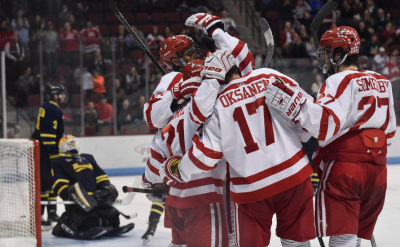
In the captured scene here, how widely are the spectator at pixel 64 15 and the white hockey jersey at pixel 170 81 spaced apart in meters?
6.50

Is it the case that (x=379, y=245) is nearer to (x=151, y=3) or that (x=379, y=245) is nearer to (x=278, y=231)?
(x=278, y=231)

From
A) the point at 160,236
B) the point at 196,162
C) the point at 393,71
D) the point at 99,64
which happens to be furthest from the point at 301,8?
the point at 196,162

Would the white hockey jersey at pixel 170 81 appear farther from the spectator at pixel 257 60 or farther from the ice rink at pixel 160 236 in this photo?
the spectator at pixel 257 60

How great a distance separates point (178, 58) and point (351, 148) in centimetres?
92

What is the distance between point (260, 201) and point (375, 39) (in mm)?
7803

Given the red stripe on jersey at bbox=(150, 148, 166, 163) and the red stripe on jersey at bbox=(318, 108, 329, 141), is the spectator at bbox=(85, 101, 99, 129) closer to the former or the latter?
the red stripe on jersey at bbox=(150, 148, 166, 163)

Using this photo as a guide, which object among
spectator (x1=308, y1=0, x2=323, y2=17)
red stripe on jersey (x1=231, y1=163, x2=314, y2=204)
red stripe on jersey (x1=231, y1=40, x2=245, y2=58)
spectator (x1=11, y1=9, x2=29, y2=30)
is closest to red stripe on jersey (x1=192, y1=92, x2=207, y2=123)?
red stripe on jersey (x1=231, y1=163, x2=314, y2=204)

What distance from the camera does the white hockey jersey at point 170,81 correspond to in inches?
97.7

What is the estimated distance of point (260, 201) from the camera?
2.10m

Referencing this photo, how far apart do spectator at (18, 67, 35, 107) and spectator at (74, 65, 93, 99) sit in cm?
52

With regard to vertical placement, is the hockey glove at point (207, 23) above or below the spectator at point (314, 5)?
below

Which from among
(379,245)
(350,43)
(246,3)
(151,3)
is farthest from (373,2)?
(350,43)

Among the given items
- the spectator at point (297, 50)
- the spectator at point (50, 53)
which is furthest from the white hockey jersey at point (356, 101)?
the spectator at point (297, 50)

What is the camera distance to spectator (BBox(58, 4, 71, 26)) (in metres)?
8.67
